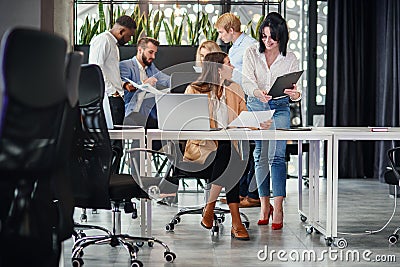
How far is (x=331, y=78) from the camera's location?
962 cm

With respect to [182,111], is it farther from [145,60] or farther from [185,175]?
[145,60]

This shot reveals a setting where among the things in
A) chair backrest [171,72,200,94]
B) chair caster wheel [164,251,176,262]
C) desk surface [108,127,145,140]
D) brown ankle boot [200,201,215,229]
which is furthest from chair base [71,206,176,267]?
chair backrest [171,72,200,94]

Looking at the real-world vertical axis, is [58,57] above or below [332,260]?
→ above

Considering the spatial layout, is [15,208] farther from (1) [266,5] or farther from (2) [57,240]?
(1) [266,5]

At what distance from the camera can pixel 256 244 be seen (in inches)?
201

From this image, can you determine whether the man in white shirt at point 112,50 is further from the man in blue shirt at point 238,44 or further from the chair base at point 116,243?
the chair base at point 116,243

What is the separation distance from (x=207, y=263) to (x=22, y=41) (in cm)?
281

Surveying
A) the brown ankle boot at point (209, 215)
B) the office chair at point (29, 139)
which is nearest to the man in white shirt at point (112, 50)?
the brown ankle boot at point (209, 215)

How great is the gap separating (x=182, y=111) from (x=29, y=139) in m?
2.94

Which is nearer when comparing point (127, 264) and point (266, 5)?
point (127, 264)

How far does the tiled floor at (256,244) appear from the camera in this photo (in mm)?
4625

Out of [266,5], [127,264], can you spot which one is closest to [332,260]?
[127,264]

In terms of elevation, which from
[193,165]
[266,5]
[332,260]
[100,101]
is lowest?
[332,260]

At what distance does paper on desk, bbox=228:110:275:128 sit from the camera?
5.25m
